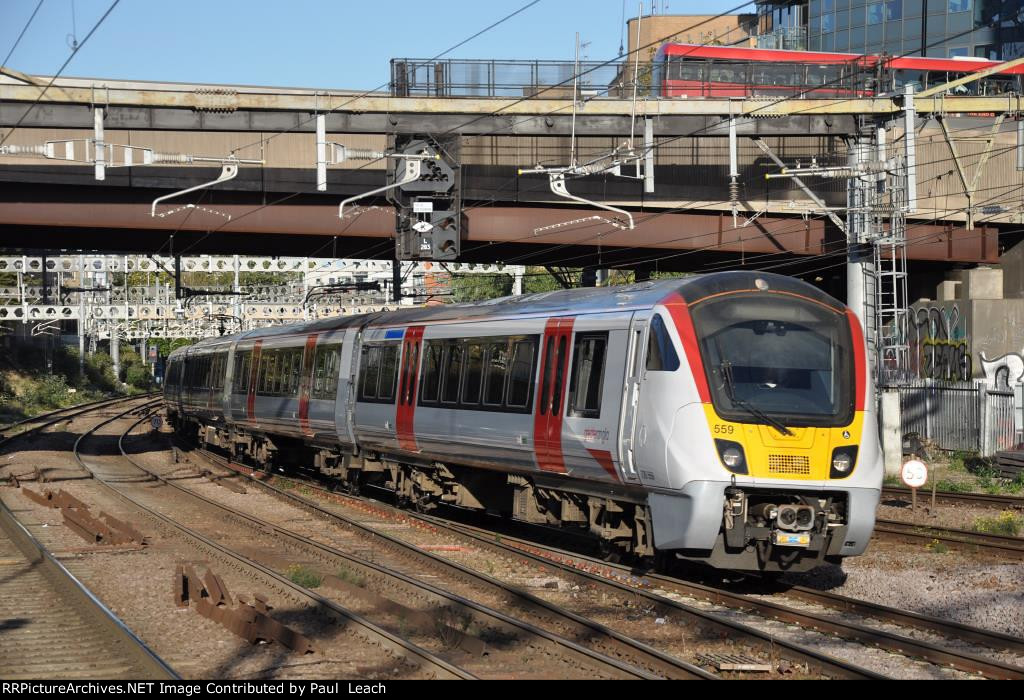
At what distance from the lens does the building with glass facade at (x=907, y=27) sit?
6041 cm

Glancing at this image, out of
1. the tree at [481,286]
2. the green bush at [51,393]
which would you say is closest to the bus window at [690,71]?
the tree at [481,286]

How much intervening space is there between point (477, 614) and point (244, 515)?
836cm

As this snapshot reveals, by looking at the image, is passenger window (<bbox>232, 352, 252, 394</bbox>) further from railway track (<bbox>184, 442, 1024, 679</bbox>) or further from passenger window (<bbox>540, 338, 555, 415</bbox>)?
passenger window (<bbox>540, 338, 555, 415</bbox>)

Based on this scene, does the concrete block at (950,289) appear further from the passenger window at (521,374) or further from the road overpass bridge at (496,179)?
the passenger window at (521,374)

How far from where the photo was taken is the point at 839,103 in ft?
76.2

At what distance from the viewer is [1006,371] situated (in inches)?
1064

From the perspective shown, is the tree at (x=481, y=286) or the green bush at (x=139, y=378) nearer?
the tree at (x=481, y=286)

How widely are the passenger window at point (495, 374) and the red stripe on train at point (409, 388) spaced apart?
2418 mm

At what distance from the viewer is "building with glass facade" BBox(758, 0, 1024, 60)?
6041cm

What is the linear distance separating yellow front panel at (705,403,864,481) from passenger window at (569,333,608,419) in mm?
1779

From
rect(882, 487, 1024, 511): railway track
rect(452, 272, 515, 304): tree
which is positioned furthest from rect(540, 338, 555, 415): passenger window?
rect(452, 272, 515, 304): tree

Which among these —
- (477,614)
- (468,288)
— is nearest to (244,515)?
(477,614)

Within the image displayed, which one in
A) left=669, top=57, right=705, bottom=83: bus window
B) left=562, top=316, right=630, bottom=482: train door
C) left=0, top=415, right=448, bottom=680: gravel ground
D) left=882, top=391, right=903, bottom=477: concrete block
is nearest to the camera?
left=0, top=415, right=448, bottom=680: gravel ground

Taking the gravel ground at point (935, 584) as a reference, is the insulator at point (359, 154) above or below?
above
